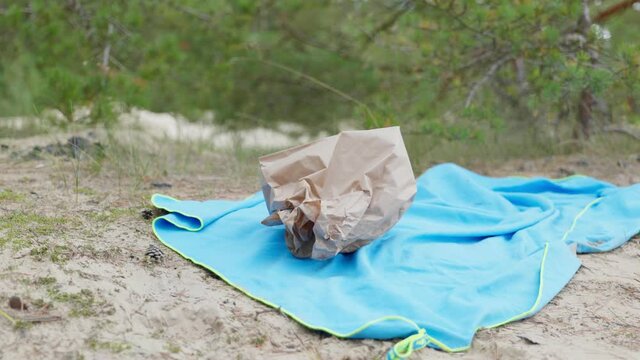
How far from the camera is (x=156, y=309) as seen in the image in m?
2.34

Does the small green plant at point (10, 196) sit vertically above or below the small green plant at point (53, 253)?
below

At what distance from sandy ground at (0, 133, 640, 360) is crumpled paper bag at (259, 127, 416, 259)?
1.22ft

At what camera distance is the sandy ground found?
2.14m

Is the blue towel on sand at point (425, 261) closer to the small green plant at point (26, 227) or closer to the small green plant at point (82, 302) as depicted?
the small green plant at point (26, 227)

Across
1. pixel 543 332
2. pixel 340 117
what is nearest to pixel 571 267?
pixel 543 332

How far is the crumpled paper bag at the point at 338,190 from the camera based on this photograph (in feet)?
8.94

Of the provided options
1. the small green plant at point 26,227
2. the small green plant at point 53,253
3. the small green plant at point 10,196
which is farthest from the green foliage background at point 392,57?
the small green plant at point 53,253

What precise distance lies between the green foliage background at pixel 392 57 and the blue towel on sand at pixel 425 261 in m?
1.40

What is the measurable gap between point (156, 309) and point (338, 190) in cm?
83

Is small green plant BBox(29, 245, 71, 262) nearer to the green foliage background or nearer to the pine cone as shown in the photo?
the pine cone

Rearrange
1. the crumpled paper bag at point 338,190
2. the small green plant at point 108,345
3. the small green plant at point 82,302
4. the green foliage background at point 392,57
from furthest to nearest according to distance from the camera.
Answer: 1. the green foliage background at point 392,57
2. the crumpled paper bag at point 338,190
3. the small green plant at point 82,302
4. the small green plant at point 108,345

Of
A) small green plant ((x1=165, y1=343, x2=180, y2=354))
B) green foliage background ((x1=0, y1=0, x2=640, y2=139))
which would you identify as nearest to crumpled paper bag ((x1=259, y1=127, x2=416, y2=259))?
small green plant ((x1=165, y1=343, x2=180, y2=354))

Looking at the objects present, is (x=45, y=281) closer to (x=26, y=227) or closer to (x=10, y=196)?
(x=26, y=227)

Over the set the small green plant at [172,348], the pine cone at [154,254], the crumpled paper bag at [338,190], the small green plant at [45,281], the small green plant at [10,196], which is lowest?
the small green plant at [10,196]
